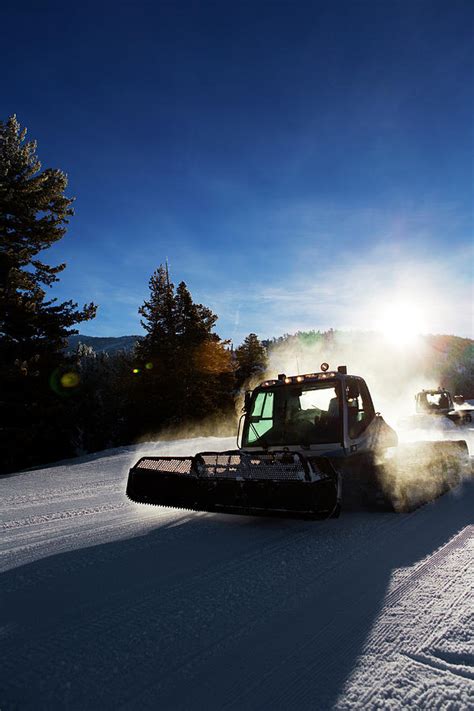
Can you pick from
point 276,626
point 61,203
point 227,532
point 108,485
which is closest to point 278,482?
point 227,532

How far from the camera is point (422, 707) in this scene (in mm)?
2184

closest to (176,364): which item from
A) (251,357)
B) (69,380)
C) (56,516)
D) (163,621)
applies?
(69,380)

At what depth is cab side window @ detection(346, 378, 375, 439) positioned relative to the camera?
658 cm

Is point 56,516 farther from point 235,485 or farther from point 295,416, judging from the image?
point 295,416

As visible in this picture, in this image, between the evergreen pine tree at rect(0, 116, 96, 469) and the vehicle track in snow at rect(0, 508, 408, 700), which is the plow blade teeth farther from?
the evergreen pine tree at rect(0, 116, 96, 469)

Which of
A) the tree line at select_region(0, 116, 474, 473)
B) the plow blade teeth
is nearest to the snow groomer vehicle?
the plow blade teeth

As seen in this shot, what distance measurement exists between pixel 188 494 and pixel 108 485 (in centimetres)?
438

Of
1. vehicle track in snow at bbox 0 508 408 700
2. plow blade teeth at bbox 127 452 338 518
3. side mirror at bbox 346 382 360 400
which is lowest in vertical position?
vehicle track in snow at bbox 0 508 408 700

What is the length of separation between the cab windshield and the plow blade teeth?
79cm

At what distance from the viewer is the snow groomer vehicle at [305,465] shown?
5.12 meters

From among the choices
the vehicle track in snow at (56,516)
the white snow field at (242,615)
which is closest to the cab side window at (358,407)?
the white snow field at (242,615)

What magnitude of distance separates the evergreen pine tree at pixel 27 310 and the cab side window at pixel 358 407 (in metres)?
14.6

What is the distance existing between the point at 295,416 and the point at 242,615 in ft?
12.5

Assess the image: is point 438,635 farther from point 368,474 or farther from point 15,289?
point 15,289
